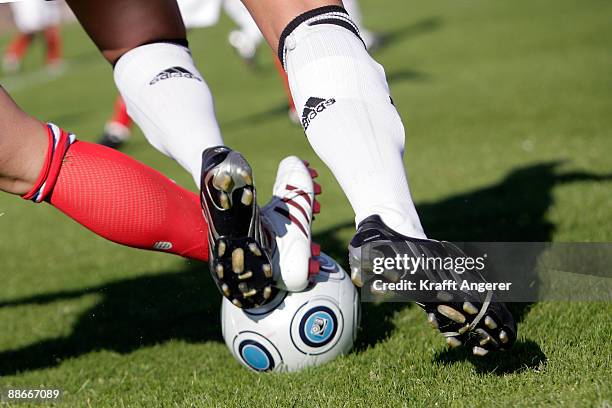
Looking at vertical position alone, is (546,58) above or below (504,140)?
below

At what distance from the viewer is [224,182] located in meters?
1.92

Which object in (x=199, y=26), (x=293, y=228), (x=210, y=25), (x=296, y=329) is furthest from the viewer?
(x=210, y=25)

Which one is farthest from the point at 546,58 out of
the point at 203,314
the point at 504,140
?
the point at 203,314

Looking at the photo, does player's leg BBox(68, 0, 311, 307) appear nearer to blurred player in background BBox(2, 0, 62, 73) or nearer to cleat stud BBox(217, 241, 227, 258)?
cleat stud BBox(217, 241, 227, 258)

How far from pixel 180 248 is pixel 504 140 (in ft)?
15.3

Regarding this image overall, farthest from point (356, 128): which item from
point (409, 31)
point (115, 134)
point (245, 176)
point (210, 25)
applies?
point (409, 31)

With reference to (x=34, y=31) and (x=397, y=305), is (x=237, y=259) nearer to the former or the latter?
(x=397, y=305)

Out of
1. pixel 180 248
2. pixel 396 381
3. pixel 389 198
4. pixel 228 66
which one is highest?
pixel 389 198

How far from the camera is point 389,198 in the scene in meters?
1.77

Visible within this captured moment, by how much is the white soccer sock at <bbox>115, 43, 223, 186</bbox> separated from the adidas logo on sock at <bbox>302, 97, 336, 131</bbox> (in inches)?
20.3

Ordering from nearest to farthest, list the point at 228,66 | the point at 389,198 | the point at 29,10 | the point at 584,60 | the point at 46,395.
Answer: the point at 389,198, the point at 46,395, the point at 584,60, the point at 228,66, the point at 29,10

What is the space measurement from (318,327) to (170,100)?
2.61ft

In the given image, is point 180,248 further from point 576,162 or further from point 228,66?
point 228,66

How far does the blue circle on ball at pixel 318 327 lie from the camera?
8.12ft
